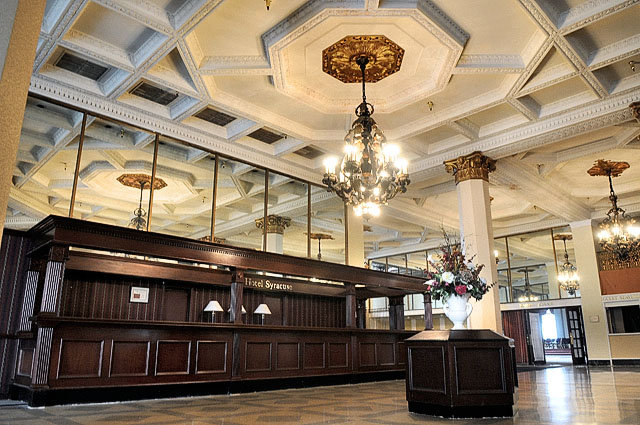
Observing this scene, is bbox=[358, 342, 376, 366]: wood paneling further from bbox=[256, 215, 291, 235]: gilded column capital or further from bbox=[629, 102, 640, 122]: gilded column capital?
bbox=[629, 102, 640, 122]: gilded column capital

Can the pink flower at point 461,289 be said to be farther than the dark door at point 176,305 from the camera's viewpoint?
No

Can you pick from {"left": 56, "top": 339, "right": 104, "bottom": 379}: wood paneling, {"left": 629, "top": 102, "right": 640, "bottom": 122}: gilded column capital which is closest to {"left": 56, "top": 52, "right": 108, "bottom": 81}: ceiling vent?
{"left": 56, "top": 339, "right": 104, "bottom": 379}: wood paneling

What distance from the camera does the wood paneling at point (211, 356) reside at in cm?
707

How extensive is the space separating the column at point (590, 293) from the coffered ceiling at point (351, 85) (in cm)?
536

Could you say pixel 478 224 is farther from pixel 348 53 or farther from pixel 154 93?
pixel 154 93

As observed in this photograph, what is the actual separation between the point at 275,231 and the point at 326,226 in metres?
1.54

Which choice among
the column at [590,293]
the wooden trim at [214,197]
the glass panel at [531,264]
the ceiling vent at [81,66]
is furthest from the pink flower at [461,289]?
the glass panel at [531,264]

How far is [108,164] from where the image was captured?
788cm

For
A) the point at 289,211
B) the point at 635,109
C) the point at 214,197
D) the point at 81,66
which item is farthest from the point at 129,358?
the point at 635,109

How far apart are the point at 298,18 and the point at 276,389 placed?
5.83 meters

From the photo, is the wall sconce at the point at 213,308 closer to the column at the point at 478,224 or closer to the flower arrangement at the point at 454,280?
the flower arrangement at the point at 454,280

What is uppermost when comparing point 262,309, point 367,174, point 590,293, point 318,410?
point 367,174

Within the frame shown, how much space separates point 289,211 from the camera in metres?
10.3

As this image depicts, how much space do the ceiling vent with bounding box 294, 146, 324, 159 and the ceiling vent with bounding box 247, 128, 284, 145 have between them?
2.28 feet
